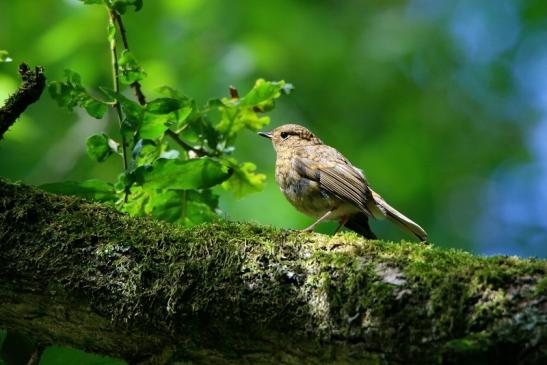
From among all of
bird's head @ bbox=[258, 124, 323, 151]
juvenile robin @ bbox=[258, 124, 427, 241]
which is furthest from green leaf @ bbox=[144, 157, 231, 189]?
bird's head @ bbox=[258, 124, 323, 151]

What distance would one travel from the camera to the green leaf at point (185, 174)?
3617 mm

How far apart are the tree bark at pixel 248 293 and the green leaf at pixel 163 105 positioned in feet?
2.52

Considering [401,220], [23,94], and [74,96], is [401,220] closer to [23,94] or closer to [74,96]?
[74,96]

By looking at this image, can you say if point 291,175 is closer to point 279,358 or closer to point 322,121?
point 279,358

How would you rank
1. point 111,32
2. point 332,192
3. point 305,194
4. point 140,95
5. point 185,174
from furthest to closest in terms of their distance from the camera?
point 305,194
point 332,192
point 140,95
point 111,32
point 185,174

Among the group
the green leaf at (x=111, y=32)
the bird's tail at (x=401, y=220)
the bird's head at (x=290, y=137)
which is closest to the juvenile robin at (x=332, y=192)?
the bird's tail at (x=401, y=220)

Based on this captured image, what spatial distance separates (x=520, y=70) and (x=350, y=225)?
25.4 feet

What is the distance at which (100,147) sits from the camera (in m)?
3.91

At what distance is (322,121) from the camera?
1138 centimetres

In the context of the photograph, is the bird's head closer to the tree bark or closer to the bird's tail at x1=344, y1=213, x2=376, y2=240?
the bird's tail at x1=344, y1=213, x2=376, y2=240

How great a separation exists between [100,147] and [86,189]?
1.32 feet

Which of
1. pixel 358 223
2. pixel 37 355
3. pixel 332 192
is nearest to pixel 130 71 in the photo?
pixel 37 355

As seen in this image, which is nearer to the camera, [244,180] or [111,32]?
[111,32]

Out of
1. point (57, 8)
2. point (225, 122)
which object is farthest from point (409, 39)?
point (225, 122)
